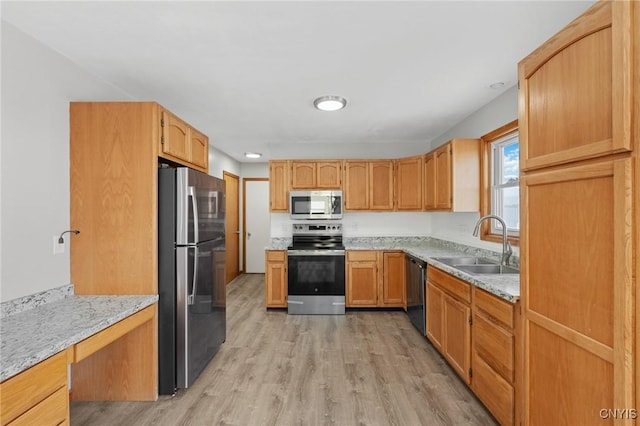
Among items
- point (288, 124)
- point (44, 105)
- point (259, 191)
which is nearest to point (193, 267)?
point (44, 105)

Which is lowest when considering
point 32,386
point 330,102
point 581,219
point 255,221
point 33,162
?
point 32,386

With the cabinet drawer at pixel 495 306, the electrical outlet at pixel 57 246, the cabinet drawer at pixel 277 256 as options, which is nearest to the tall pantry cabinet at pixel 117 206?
the electrical outlet at pixel 57 246

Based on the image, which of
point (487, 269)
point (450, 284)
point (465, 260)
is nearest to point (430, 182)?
point (465, 260)

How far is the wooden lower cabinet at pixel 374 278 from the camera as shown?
4039 millimetres

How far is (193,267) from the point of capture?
89.0 inches

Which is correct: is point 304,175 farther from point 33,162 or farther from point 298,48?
point 33,162

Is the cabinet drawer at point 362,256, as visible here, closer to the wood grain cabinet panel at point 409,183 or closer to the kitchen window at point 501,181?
the wood grain cabinet panel at point 409,183

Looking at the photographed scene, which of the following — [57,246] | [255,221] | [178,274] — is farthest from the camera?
[255,221]

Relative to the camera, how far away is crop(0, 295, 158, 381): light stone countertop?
3.86 ft

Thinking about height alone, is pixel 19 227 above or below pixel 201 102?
below

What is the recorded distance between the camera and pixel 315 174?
14.1 feet

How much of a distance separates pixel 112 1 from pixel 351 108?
211 centimetres

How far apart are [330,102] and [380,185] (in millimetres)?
1830

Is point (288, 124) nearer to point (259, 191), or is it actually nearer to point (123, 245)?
point (123, 245)
